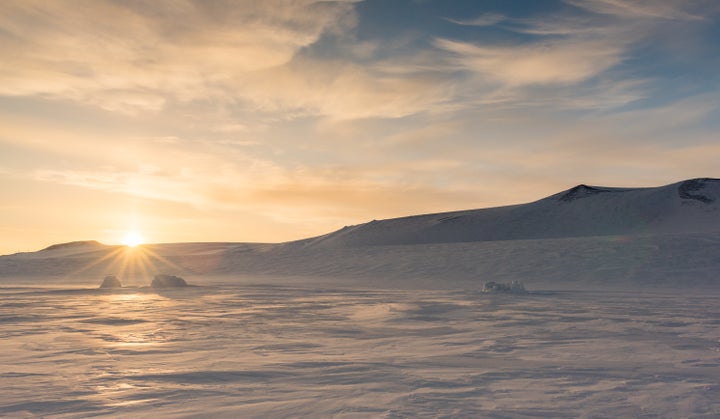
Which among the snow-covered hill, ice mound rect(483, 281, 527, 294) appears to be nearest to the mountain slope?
the snow-covered hill

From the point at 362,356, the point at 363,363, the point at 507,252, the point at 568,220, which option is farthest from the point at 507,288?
the point at 568,220

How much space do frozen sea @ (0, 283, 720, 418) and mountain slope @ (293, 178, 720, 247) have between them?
132 ft

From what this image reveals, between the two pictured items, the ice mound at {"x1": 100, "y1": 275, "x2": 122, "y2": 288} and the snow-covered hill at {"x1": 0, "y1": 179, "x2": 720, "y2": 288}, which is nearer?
the ice mound at {"x1": 100, "y1": 275, "x2": 122, "y2": 288}

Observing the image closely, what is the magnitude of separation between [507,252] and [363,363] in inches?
1086

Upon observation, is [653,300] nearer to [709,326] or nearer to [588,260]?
[709,326]

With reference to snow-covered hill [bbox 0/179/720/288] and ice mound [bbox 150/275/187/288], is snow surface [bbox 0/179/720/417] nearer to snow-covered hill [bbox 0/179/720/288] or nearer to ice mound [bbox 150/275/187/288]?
ice mound [bbox 150/275/187/288]

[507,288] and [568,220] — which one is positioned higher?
[568,220]

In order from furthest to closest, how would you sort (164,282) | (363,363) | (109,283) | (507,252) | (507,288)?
(507,252)
(164,282)
(109,283)
(507,288)
(363,363)

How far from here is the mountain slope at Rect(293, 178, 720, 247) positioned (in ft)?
169

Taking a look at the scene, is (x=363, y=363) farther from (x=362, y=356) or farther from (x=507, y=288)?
(x=507, y=288)

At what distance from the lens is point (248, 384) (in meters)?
5.70

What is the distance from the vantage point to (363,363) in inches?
265

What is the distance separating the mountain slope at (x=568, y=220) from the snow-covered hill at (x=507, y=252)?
0.09 metres

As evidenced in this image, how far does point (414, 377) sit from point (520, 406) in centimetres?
→ 133
